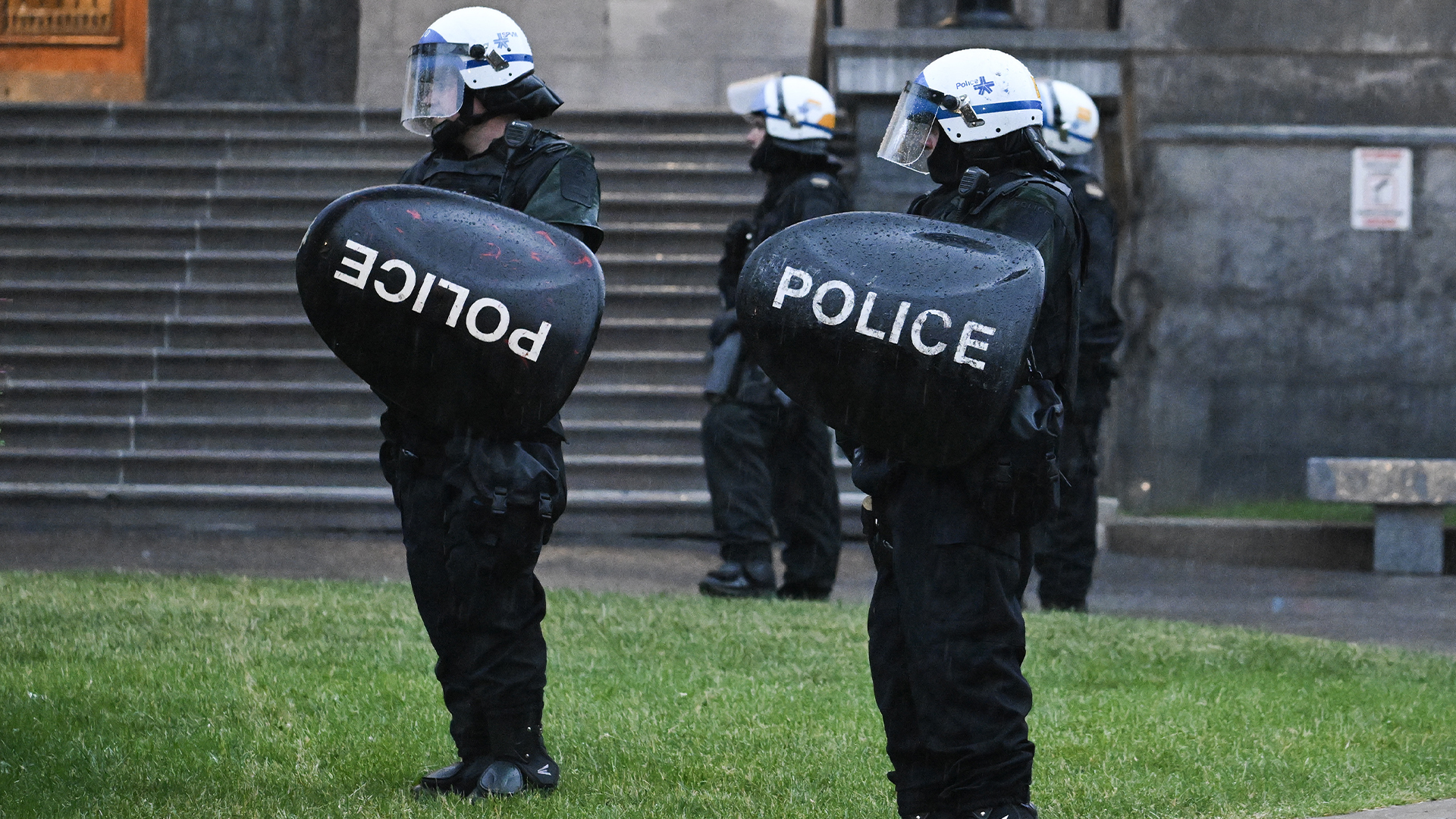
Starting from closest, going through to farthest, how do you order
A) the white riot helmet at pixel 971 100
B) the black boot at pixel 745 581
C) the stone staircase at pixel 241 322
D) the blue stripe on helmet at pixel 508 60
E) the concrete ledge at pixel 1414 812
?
the white riot helmet at pixel 971 100, the concrete ledge at pixel 1414 812, the blue stripe on helmet at pixel 508 60, the black boot at pixel 745 581, the stone staircase at pixel 241 322

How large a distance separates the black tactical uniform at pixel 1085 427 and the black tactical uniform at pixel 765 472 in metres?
0.92

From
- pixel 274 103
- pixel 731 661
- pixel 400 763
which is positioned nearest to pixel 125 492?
pixel 274 103

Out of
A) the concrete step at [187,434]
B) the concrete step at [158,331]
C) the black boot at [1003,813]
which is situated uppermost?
the black boot at [1003,813]

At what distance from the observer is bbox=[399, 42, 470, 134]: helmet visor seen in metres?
4.57

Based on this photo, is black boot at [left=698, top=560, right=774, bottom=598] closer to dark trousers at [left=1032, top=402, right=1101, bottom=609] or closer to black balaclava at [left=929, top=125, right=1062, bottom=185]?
dark trousers at [left=1032, top=402, right=1101, bottom=609]

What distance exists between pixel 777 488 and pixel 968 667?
441 centimetres

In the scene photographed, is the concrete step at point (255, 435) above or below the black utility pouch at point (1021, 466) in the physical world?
below

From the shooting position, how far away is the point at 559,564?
31.1 feet

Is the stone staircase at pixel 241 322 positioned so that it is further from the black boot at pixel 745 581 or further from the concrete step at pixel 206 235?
the black boot at pixel 745 581

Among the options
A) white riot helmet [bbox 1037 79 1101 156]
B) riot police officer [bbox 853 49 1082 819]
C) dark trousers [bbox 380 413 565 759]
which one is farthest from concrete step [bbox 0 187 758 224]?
riot police officer [bbox 853 49 1082 819]

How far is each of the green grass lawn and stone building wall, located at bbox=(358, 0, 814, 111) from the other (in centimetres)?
998

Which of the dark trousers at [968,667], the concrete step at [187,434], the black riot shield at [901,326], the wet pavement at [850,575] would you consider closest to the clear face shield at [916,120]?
the black riot shield at [901,326]

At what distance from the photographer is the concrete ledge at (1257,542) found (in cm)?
1091

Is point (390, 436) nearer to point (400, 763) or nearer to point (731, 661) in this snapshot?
point (400, 763)
